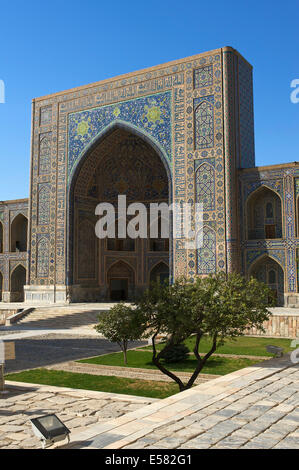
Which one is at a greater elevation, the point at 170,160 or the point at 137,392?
the point at 170,160

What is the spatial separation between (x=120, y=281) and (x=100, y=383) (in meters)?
18.4

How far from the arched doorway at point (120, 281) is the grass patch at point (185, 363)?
14941 mm

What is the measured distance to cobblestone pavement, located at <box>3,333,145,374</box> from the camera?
1036 cm

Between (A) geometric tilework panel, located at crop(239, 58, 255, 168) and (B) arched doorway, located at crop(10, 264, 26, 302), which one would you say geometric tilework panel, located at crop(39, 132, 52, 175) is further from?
(A) geometric tilework panel, located at crop(239, 58, 255, 168)

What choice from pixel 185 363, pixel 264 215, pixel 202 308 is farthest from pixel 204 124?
pixel 202 308

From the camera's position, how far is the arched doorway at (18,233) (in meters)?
27.7

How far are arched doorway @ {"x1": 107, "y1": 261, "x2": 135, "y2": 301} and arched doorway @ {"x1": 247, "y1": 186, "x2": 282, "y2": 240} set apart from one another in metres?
8.86

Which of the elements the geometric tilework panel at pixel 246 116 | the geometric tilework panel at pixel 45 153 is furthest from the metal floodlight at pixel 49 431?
the geometric tilework panel at pixel 45 153

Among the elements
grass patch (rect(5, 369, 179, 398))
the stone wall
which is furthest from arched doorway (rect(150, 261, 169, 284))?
grass patch (rect(5, 369, 179, 398))

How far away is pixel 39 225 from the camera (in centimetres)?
2411

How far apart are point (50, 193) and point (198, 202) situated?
820 cm

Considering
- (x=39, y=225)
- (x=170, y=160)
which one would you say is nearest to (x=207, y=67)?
(x=170, y=160)
